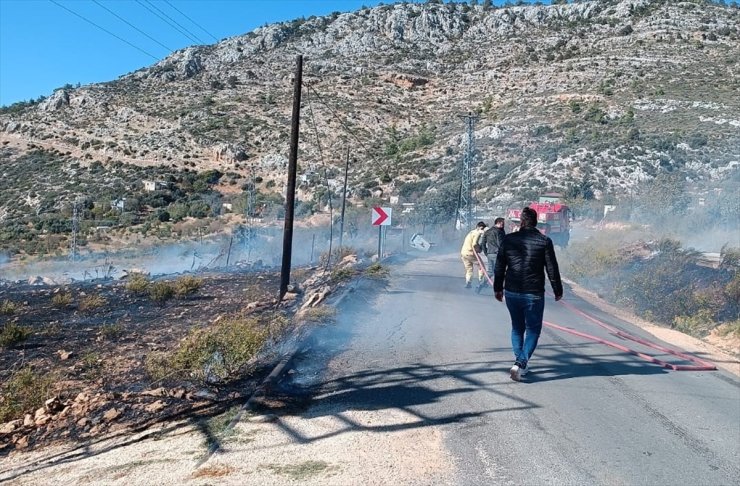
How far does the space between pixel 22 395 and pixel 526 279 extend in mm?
6868

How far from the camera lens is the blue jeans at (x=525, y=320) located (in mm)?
7113

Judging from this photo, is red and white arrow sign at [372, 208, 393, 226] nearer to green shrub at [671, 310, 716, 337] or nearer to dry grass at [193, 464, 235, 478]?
green shrub at [671, 310, 716, 337]

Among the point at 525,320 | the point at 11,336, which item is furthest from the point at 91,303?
the point at 525,320

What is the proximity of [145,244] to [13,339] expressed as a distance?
119 ft

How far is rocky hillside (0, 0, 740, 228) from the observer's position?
55.5 metres

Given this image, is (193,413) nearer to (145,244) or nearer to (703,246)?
(703,246)

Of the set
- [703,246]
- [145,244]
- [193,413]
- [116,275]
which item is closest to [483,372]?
[193,413]

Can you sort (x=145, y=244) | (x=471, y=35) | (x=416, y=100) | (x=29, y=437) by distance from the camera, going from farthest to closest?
(x=471, y=35) → (x=416, y=100) → (x=145, y=244) → (x=29, y=437)

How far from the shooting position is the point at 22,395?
8.71 m

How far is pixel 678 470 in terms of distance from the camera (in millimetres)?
5016

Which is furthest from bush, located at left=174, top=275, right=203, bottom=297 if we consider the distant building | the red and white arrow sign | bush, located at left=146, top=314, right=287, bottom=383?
the distant building

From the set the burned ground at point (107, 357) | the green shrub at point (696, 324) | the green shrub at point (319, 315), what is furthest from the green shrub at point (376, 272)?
the green shrub at point (696, 324)

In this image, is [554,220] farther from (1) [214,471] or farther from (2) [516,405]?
(1) [214,471]

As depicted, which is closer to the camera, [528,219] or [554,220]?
[528,219]
